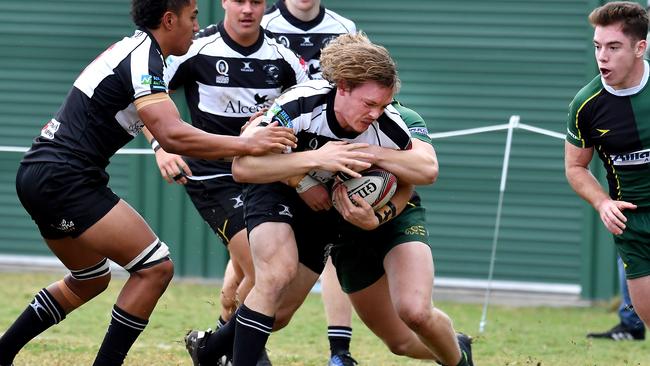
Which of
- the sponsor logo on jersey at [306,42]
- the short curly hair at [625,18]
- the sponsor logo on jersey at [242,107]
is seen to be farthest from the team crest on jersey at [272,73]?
the short curly hair at [625,18]

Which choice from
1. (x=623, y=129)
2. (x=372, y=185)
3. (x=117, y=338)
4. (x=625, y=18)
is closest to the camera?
(x=372, y=185)

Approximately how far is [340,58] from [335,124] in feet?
1.08

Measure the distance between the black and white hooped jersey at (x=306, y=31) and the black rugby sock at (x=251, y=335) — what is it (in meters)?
2.55

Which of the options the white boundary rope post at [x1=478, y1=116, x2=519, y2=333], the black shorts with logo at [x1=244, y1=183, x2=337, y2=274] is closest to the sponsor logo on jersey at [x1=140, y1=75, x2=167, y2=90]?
the black shorts with logo at [x1=244, y1=183, x2=337, y2=274]

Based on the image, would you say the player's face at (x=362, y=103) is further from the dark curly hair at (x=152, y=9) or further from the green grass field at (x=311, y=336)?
the green grass field at (x=311, y=336)

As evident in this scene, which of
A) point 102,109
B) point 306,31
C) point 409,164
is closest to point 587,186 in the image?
point 409,164

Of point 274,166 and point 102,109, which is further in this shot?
point 102,109

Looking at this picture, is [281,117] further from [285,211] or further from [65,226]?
[65,226]

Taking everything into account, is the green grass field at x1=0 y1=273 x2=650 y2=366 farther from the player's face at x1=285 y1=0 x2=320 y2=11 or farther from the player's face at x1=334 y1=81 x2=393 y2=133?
the player's face at x1=334 y1=81 x2=393 y2=133

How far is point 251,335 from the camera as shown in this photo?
546 centimetres

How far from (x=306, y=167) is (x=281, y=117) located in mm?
276

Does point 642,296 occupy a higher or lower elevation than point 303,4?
lower

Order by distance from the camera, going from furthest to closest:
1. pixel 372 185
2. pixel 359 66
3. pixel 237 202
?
pixel 237 202
pixel 372 185
pixel 359 66

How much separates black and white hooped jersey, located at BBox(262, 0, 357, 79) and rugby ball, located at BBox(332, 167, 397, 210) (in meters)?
2.17
